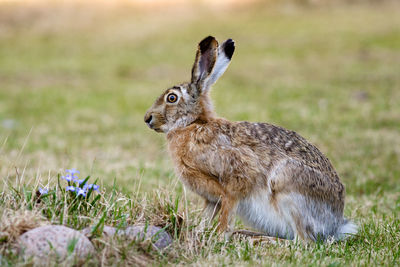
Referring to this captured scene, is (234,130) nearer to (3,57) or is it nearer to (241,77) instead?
(241,77)

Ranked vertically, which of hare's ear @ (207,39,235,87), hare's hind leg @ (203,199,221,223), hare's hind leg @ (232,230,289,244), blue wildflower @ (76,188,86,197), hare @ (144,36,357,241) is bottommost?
hare's hind leg @ (232,230,289,244)

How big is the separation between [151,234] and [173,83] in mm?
14955

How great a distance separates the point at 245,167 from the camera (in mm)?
4867

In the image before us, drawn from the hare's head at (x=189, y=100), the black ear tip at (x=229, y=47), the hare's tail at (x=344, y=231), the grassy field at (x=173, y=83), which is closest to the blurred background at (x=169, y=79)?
the grassy field at (x=173, y=83)

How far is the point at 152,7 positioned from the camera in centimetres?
3434

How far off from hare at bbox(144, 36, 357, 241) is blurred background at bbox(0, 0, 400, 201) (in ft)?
3.24

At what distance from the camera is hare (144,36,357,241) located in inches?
190

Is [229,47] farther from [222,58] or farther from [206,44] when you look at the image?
[206,44]

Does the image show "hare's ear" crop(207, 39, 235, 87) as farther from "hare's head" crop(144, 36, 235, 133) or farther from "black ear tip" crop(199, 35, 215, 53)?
"black ear tip" crop(199, 35, 215, 53)

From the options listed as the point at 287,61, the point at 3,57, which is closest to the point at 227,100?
the point at 287,61

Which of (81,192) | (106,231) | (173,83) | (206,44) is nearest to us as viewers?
(106,231)

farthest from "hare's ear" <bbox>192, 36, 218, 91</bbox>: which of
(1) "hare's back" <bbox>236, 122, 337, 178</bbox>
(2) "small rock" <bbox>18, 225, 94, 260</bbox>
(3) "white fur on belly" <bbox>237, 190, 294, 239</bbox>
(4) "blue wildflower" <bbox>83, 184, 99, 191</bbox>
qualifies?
(2) "small rock" <bbox>18, 225, 94, 260</bbox>

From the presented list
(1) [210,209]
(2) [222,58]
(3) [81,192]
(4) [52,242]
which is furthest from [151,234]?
(2) [222,58]

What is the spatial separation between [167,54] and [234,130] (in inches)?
817
